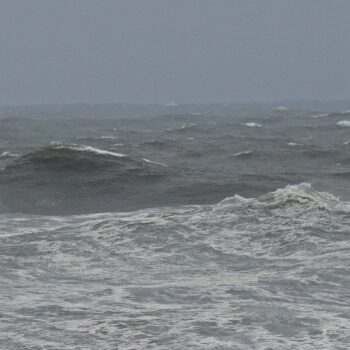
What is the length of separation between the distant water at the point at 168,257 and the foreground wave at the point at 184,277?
0.09 ft

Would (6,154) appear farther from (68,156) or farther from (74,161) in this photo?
(74,161)

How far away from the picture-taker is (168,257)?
1593cm

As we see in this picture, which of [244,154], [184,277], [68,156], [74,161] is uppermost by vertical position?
[68,156]

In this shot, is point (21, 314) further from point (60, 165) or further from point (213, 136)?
point (213, 136)

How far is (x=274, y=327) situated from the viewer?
36.4 ft

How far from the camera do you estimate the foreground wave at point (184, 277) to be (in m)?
10.9

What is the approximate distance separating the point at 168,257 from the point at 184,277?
177 centimetres

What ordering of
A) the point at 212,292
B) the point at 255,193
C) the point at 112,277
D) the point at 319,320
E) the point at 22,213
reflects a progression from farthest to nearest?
the point at 255,193, the point at 22,213, the point at 112,277, the point at 212,292, the point at 319,320

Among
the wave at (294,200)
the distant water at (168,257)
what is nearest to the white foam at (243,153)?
the distant water at (168,257)

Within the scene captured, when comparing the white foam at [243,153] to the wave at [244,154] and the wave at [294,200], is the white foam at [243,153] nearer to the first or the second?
the wave at [244,154]

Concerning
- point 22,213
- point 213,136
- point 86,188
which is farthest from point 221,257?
point 213,136

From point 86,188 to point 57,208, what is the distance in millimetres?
3354

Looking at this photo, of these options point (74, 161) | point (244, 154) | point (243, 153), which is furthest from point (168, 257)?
point (243, 153)

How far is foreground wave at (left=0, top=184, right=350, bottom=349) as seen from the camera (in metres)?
10.9
